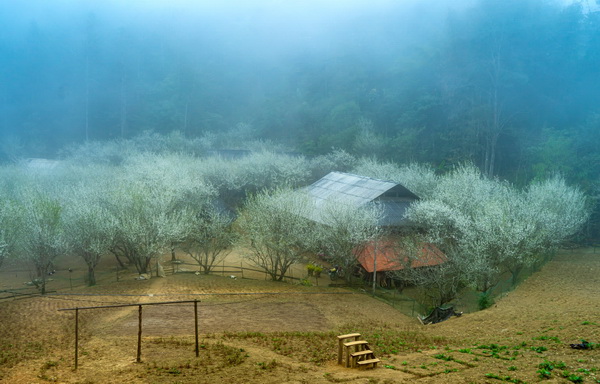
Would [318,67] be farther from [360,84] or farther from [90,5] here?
[90,5]

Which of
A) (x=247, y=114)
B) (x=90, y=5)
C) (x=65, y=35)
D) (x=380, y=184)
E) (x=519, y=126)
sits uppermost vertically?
(x=90, y=5)

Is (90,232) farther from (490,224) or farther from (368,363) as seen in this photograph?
(490,224)

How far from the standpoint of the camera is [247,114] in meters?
101

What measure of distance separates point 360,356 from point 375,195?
21.9 metres

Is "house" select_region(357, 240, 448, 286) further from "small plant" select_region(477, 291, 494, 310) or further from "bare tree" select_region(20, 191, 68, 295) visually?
"bare tree" select_region(20, 191, 68, 295)

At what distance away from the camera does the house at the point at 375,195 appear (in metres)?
34.3

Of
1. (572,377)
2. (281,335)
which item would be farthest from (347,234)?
(572,377)

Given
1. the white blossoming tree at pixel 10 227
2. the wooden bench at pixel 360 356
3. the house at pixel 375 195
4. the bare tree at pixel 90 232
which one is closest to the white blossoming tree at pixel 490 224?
the house at pixel 375 195

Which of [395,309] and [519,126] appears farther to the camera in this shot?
[519,126]

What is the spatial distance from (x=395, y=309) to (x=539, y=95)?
192 feet

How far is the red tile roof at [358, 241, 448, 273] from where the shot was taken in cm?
2888

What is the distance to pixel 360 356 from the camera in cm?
1513

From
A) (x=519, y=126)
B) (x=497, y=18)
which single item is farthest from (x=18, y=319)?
(x=497, y=18)

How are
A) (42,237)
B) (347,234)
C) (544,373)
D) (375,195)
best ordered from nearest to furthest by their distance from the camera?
Result: (544,373), (42,237), (347,234), (375,195)
